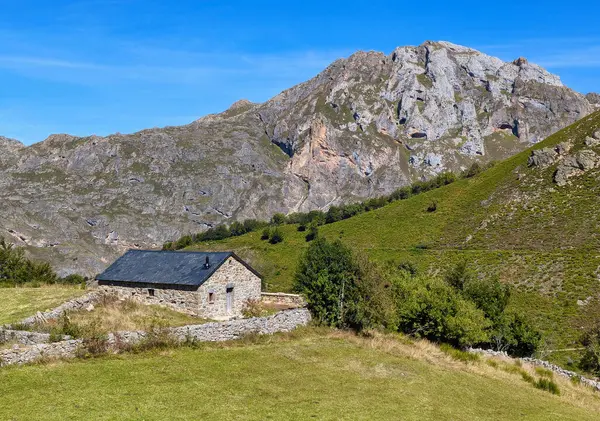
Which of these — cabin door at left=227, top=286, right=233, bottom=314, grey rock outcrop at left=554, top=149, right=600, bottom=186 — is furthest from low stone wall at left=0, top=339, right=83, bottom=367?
grey rock outcrop at left=554, top=149, right=600, bottom=186

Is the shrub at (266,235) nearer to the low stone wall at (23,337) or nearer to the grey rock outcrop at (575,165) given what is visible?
the grey rock outcrop at (575,165)

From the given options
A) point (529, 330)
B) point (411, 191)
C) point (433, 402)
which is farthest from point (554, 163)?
point (433, 402)

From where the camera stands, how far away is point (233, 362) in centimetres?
2166

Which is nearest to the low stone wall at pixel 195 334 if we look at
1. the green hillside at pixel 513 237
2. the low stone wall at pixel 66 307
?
the low stone wall at pixel 66 307

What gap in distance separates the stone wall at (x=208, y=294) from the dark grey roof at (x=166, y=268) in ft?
1.30

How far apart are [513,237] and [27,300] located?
63212 millimetres

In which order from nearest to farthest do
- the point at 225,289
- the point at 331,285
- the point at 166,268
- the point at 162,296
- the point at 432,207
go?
the point at 331,285
the point at 162,296
the point at 225,289
the point at 166,268
the point at 432,207

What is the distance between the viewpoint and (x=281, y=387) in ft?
63.1

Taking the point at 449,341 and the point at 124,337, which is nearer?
the point at 124,337

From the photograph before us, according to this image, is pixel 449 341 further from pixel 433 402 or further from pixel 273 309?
pixel 433 402

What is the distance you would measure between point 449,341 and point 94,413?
79.4 ft

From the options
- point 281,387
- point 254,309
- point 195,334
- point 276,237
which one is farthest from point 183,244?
point 281,387

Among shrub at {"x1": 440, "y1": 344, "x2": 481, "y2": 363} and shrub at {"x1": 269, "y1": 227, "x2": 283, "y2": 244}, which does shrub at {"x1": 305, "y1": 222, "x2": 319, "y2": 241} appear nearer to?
shrub at {"x1": 269, "y1": 227, "x2": 283, "y2": 244}

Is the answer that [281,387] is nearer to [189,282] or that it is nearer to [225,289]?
[189,282]
